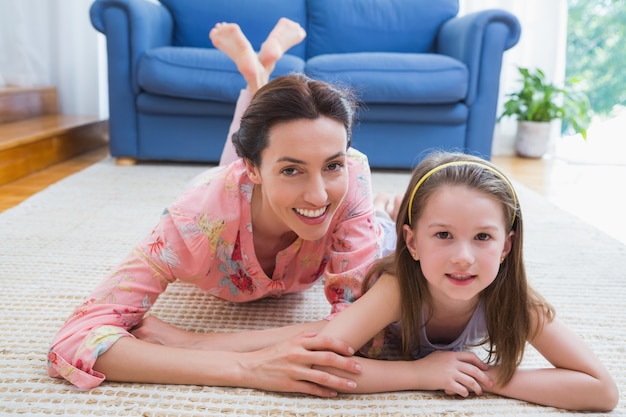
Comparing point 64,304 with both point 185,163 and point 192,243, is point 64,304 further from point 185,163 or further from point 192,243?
point 185,163

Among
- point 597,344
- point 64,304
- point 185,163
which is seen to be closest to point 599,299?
point 597,344

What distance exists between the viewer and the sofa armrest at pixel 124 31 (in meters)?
2.71

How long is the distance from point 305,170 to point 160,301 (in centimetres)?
55

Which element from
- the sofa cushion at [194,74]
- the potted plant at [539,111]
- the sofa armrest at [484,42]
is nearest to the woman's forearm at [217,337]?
the sofa cushion at [194,74]

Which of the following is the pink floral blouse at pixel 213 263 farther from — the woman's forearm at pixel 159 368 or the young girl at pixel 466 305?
the young girl at pixel 466 305

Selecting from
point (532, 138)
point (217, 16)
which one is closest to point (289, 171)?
point (217, 16)

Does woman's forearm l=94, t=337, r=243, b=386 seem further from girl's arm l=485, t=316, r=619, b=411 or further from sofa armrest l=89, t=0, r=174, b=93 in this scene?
sofa armrest l=89, t=0, r=174, b=93

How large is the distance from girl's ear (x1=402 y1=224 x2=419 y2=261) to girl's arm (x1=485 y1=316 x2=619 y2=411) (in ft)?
0.70

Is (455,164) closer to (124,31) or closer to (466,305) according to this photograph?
(466,305)

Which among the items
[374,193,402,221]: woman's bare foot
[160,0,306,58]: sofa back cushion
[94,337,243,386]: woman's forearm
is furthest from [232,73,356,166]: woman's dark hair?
[160,0,306,58]: sofa back cushion

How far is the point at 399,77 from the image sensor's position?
2688 mm

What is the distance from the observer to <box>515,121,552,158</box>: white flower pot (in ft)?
11.3

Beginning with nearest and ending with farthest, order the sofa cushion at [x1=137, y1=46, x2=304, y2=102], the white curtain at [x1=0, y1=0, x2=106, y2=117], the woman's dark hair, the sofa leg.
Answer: the woman's dark hair < the sofa cushion at [x1=137, y1=46, x2=304, y2=102] < the sofa leg < the white curtain at [x1=0, y1=0, x2=106, y2=117]

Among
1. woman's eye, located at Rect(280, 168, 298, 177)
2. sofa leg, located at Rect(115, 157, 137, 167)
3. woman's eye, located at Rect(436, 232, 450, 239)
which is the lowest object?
sofa leg, located at Rect(115, 157, 137, 167)
